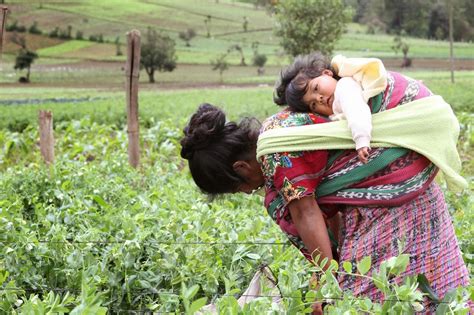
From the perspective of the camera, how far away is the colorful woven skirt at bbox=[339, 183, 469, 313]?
6.38 ft

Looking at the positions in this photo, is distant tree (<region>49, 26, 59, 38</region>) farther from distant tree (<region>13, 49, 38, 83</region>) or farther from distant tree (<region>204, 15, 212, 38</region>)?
distant tree (<region>204, 15, 212, 38</region>)

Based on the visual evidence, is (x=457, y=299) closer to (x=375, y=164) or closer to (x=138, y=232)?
(x=375, y=164)

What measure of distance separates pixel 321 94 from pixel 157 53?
40.2ft

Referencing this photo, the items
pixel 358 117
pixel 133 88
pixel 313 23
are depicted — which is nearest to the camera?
pixel 358 117

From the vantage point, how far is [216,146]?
212 cm

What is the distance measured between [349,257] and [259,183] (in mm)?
354

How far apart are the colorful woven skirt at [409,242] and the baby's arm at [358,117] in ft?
0.55

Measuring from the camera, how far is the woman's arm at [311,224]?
1961mm

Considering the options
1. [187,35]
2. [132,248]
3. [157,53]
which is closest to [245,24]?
[187,35]

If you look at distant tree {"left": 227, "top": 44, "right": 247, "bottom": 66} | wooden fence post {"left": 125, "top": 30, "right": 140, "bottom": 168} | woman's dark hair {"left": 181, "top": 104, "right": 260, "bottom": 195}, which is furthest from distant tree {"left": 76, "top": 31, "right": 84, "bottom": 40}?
woman's dark hair {"left": 181, "top": 104, "right": 260, "bottom": 195}

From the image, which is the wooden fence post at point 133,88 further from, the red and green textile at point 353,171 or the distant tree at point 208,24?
the distant tree at point 208,24

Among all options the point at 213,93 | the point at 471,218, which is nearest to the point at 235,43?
the point at 213,93

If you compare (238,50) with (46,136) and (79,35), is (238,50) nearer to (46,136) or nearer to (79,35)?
(79,35)

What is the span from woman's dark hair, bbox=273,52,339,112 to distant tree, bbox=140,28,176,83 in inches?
472
